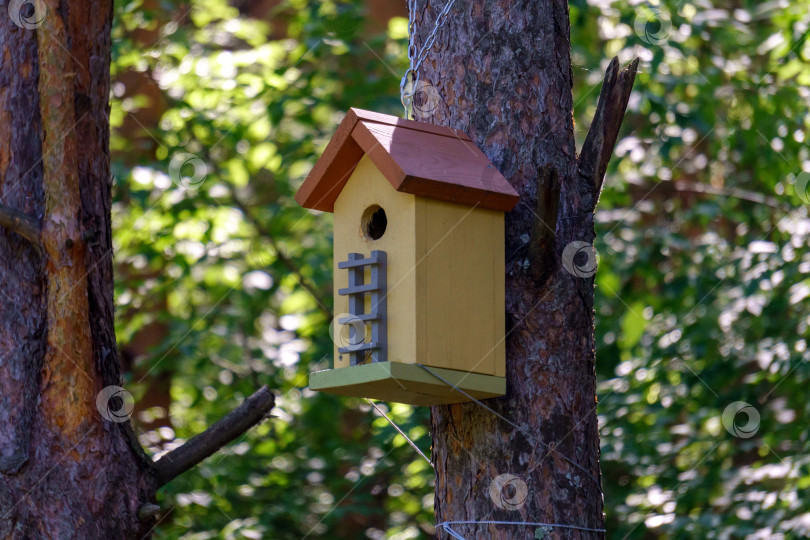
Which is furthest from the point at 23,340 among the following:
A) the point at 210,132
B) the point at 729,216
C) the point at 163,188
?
the point at 729,216

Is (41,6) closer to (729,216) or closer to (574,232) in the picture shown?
(574,232)

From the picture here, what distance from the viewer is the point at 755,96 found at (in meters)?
5.58

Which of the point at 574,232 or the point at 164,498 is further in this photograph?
the point at 164,498

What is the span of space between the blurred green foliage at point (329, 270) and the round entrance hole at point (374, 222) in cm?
188

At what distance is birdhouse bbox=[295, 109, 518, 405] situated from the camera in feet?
7.50

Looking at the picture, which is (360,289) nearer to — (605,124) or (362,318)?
(362,318)

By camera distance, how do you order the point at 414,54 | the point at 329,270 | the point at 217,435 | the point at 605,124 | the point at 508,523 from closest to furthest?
the point at 508,523
the point at 605,124
the point at 414,54
the point at 217,435
the point at 329,270

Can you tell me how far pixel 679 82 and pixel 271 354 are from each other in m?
3.19

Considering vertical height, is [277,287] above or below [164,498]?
above

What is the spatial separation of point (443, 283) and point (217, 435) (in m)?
1.01

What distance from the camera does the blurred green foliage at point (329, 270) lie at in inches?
187

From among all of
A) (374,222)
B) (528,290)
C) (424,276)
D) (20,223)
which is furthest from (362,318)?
(20,223)

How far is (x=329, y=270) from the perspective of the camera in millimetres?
6023

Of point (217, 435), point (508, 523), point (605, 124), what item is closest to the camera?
point (508, 523)
